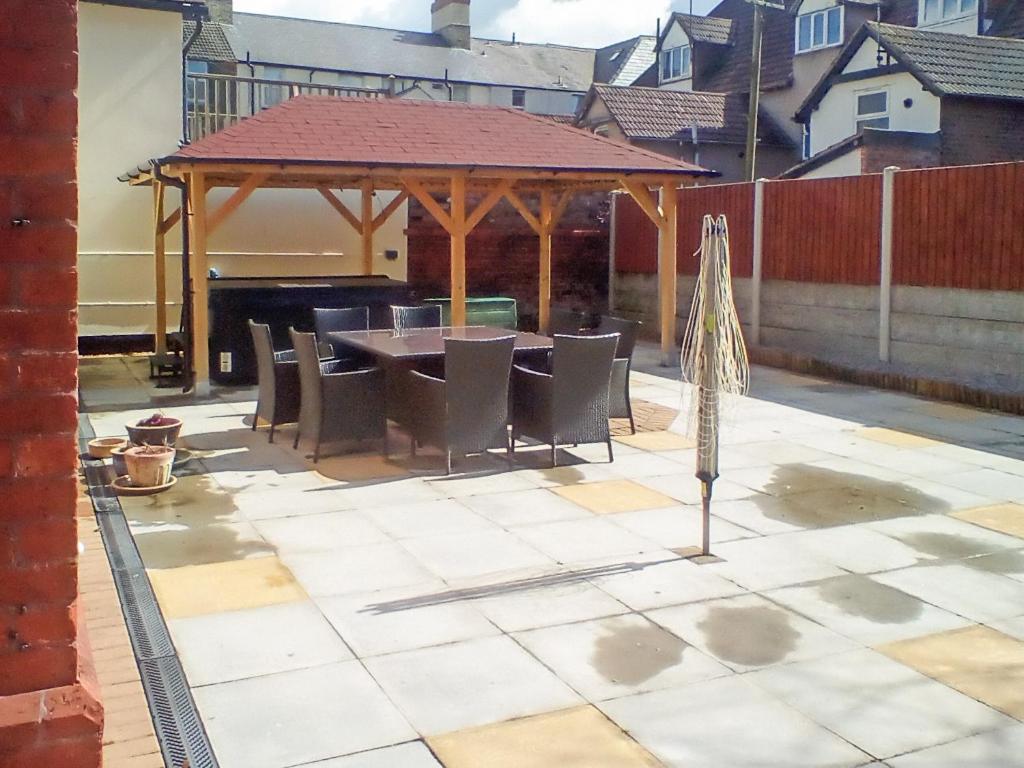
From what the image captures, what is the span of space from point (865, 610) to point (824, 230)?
9665 millimetres

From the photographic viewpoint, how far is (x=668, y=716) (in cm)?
394

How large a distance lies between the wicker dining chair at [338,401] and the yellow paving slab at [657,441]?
216cm

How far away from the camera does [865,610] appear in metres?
5.10

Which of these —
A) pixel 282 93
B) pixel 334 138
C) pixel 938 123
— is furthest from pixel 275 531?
pixel 282 93

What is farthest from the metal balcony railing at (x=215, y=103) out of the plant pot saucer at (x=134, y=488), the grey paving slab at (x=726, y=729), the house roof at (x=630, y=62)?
the house roof at (x=630, y=62)

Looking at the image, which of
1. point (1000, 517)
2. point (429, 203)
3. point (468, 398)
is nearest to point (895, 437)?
point (1000, 517)

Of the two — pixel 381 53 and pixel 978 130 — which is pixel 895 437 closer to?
pixel 978 130

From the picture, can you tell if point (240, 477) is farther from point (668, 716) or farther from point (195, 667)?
point (668, 716)

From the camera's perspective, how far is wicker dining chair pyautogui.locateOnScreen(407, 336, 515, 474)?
7.77 m

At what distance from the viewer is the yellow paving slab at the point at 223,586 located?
203 inches

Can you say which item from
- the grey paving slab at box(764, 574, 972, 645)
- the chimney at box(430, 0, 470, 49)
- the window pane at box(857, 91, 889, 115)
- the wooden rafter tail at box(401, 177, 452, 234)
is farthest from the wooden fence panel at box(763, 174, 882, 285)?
the chimney at box(430, 0, 470, 49)

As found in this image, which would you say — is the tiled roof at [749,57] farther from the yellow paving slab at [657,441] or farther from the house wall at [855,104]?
the yellow paving slab at [657,441]

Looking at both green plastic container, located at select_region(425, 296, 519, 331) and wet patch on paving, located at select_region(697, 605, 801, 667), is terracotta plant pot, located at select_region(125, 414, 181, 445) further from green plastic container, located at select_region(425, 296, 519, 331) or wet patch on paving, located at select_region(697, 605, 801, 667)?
green plastic container, located at select_region(425, 296, 519, 331)

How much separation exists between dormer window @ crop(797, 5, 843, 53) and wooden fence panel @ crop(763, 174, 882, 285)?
614 inches
